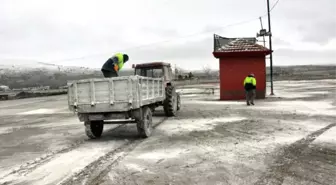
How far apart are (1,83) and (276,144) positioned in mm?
71794

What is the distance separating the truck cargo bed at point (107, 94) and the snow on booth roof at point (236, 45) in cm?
1469

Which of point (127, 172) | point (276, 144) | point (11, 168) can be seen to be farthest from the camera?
point (276, 144)

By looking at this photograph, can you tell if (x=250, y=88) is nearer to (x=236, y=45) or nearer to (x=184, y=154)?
(x=236, y=45)

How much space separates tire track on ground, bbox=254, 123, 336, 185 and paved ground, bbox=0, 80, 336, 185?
0.02 metres

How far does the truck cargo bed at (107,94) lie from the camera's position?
9.66 meters

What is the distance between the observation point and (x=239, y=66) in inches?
939

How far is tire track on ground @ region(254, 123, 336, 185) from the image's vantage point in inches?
240

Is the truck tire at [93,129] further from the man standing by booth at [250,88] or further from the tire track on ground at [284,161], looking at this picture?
the man standing by booth at [250,88]

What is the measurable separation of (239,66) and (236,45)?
160 centimetres

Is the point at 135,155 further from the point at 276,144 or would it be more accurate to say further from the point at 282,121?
the point at 282,121

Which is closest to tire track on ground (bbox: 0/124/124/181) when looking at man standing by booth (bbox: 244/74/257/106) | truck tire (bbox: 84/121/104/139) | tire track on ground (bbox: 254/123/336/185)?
truck tire (bbox: 84/121/104/139)

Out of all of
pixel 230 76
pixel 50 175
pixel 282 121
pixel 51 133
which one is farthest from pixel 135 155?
pixel 230 76

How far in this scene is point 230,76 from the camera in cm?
2398

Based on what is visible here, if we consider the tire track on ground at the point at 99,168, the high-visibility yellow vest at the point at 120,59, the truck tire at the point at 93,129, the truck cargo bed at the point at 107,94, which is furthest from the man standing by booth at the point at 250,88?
the tire track on ground at the point at 99,168
